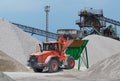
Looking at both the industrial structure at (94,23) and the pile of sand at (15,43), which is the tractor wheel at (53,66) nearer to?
the pile of sand at (15,43)

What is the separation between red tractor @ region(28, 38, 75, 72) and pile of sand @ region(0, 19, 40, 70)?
1210 cm

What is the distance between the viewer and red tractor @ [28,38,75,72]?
28312 millimetres

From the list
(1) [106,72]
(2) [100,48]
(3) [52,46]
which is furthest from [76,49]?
(2) [100,48]

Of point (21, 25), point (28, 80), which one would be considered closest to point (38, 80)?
point (28, 80)

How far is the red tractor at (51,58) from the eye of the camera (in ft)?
92.9

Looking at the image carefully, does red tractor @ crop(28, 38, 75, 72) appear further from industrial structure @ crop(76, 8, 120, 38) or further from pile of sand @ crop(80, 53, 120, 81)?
industrial structure @ crop(76, 8, 120, 38)

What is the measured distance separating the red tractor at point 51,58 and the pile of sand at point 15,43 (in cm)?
1210

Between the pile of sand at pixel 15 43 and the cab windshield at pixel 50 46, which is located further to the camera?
the pile of sand at pixel 15 43

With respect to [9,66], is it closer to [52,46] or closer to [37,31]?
[52,46]

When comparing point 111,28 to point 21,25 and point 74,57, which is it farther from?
point 74,57

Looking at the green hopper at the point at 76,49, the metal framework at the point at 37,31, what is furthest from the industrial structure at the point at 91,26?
the green hopper at the point at 76,49

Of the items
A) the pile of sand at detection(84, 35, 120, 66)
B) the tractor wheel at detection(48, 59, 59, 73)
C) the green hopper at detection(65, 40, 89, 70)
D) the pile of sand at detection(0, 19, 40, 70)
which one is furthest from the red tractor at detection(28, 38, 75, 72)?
the pile of sand at detection(0, 19, 40, 70)

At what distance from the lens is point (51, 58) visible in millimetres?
28344

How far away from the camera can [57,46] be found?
29016 mm
